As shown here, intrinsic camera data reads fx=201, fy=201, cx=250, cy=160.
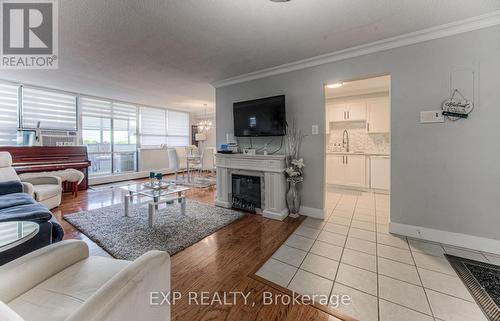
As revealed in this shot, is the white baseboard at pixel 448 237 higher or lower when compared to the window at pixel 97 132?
lower

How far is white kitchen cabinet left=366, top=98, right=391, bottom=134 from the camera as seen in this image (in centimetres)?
437

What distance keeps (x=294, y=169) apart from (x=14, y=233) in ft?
9.35

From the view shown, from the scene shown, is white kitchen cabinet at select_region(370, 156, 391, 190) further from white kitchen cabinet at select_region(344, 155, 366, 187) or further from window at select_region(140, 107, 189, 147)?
window at select_region(140, 107, 189, 147)

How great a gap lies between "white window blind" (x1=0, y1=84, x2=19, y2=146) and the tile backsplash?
23.0 ft

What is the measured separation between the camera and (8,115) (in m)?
4.07

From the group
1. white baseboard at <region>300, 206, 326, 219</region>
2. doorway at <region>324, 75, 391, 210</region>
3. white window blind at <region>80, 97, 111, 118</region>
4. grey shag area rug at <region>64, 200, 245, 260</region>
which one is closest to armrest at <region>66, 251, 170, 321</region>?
grey shag area rug at <region>64, 200, 245, 260</region>

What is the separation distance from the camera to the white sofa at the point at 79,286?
69cm

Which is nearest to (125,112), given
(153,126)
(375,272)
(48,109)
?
(153,126)

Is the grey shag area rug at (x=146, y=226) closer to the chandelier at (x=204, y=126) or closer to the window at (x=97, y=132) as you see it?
the window at (x=97, y=132)

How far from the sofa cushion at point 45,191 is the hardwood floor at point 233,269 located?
0.30 metres

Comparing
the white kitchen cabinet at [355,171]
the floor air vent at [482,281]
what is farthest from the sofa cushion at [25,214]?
the white kitchen cabinet at [355,171]

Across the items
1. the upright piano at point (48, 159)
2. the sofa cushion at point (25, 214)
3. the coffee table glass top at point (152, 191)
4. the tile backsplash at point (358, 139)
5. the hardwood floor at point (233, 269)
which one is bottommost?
the hardwood floor at point (233, 269)

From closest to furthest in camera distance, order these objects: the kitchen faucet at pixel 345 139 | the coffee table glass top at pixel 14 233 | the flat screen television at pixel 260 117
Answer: the coffee table glass top at pixel 14 233 → the flat screen television at pixel 260 117 → the kitchen faucet at pixel 345 139

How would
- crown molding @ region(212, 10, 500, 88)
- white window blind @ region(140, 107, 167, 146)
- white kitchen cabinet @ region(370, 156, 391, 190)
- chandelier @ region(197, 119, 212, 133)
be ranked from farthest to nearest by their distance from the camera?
chandelier @ region(197, 119, 212, 133) → white window blind @ region(140, 107, 167, 146) → white kitchen cabinet @ region(370, 156, 391, 190) → crown molding @ region(212, 10, 500, 88)
